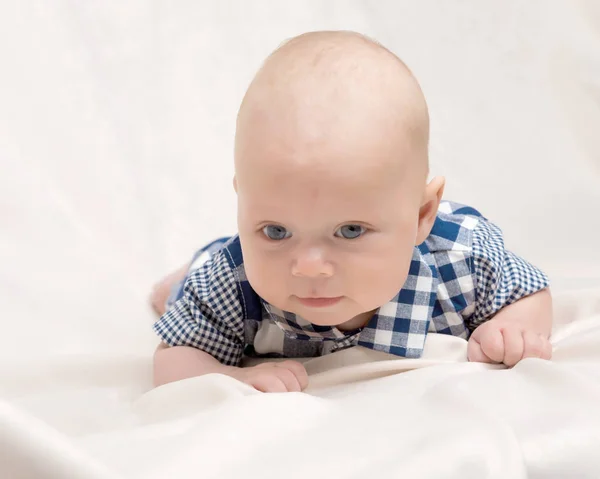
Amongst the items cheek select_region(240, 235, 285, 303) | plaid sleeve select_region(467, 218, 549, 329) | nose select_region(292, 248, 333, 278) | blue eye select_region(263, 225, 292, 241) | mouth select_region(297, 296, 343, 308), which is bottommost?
plaid sleeve select_region(467, 218, 549, 329)

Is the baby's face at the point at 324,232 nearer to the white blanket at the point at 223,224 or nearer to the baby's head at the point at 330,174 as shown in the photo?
the baby's head at the point at 330,174

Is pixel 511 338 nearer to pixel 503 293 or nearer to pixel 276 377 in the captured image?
pixel 503 293

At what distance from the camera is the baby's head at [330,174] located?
915 mm

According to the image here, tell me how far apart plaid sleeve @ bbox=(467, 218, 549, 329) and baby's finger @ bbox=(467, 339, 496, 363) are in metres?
0.10

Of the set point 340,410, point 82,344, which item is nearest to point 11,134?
point 82,344

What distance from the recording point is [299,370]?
108 centimetres

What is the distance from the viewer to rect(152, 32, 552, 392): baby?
921 millimetres

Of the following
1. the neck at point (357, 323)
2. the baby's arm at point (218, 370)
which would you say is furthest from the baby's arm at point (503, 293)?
the baby's arm at point (218, 370)

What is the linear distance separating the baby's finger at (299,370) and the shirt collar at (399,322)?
0.07 m

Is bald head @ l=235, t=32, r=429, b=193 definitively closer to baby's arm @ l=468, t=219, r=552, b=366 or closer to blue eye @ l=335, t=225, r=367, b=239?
blue eye @ l=335, t=225, r=367, b=239

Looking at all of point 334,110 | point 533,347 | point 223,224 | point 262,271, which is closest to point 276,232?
point 262,271

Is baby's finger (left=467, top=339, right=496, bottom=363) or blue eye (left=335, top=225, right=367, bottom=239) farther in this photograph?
baby's finger (left=467, top=339, right=496, bottom=363)

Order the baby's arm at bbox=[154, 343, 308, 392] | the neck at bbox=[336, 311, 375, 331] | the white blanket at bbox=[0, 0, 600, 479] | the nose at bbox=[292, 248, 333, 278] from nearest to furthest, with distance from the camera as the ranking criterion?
the white blanket at bbox=[0, 0, 600, 479], the nose at bbox=[292, 248, 333, 278], the baby's arm at bbox=[154, 343, 308, 392], the neck at bbox=[336, 311, 375, 331]

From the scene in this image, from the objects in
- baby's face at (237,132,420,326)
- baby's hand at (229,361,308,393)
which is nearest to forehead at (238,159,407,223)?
baby's face at (237,132,420,326)
